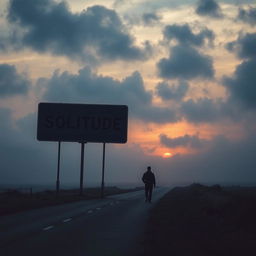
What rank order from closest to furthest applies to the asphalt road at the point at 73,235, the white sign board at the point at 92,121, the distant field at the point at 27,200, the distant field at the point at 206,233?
the distant field at the point at 206,233 < the asphalt road at the point at 73,235 < the distant field at the point at 27,200 < the white sign board at the point at 92,121

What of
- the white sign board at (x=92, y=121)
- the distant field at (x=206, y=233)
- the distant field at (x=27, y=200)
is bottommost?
the distant field at (x=27, y=200)

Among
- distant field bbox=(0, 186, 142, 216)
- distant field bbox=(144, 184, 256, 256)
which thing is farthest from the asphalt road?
distant field bbox=(0, 186, 142, 216)

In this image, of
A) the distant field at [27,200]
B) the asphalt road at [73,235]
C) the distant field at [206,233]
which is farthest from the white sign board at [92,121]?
the distant field at [206,233]

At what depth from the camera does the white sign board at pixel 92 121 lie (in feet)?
158

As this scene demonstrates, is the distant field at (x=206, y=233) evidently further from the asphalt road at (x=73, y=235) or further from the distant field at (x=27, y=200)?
the distant field at (x=27, y=200)

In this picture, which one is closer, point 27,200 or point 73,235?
point 73,235

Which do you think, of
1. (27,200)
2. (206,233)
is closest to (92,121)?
(27,200)

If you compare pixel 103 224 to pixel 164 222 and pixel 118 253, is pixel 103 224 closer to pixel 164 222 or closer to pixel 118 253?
pixel 164 222

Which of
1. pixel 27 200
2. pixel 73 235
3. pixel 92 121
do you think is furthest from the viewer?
pixel 92 121

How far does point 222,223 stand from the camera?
59.3 ft

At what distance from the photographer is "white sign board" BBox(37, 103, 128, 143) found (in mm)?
48062

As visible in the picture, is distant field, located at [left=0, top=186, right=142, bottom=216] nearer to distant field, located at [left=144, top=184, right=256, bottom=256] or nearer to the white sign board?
the white sign board

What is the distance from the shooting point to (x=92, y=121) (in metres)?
48.2

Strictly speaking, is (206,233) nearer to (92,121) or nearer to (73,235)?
(73,235)
